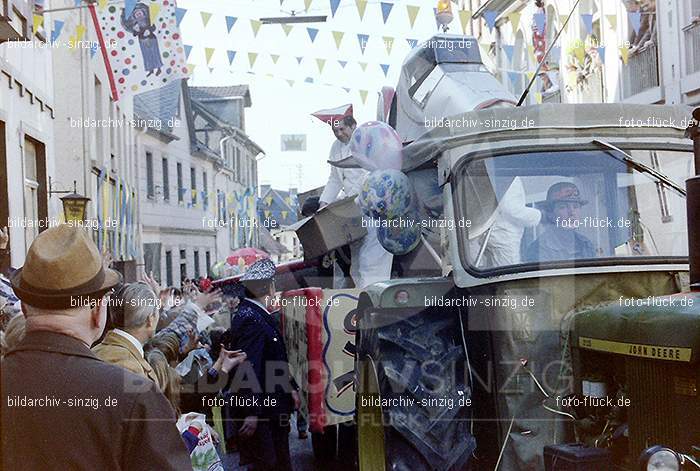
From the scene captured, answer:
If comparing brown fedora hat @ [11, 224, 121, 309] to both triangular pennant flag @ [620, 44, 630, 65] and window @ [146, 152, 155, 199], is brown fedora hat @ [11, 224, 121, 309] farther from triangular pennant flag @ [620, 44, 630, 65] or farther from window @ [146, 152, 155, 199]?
window @ [146, 152, 155, 199]

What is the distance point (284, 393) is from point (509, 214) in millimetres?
2363

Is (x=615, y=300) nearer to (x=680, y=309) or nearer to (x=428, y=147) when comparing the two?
(x=680, y=309)

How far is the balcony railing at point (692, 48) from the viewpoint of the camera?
18.1 meters

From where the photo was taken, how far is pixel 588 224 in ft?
14.1

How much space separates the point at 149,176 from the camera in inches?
923

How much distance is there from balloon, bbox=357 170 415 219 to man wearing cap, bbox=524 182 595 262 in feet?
3.98

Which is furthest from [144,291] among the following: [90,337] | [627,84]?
[627,84]

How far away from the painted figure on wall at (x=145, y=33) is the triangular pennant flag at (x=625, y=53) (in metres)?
12.2

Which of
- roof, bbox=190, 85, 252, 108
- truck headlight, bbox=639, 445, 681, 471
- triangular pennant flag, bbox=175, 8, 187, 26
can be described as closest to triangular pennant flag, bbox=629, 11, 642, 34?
triangular pennant flag, bbox=175, 8, 187, 26

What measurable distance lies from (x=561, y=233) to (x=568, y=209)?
5.0 inches

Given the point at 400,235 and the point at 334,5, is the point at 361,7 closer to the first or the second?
the point at 334,5

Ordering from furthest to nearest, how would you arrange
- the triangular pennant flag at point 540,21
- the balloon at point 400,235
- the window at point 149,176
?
the window at point 149,176, the triangular pennant flag at point 540,21, the balloon at point 400,235

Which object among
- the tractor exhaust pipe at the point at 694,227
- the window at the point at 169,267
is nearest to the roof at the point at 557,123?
the tractor exhaust pipe at the point at 694,227

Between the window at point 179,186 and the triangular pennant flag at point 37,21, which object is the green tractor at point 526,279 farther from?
the window at point 179,186
